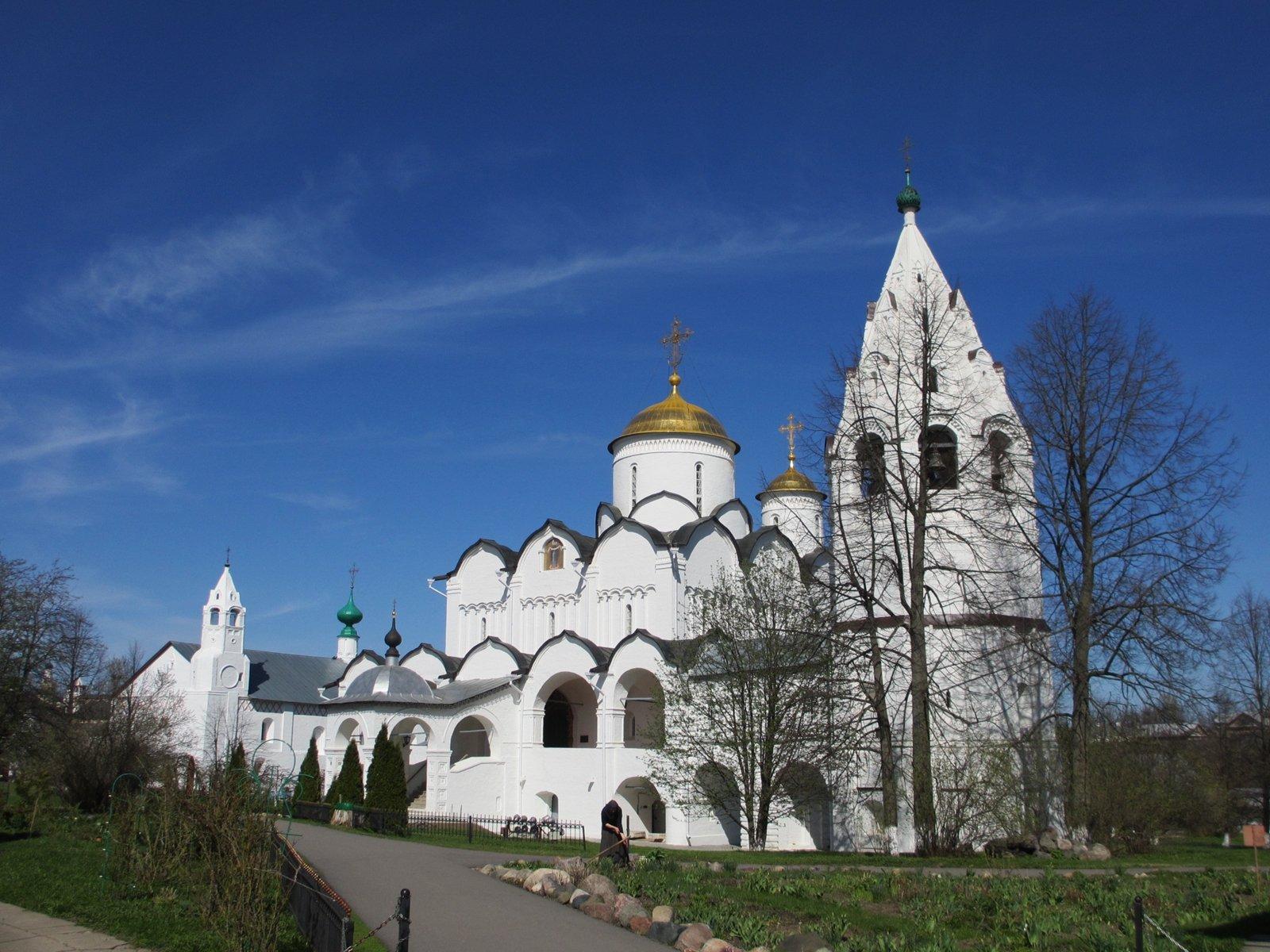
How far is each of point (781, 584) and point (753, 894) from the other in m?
10.9

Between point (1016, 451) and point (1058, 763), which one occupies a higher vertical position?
point (1016, 451)

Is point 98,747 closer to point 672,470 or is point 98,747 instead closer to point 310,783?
point 310,783

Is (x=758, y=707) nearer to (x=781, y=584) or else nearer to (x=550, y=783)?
(x=781, y=584)

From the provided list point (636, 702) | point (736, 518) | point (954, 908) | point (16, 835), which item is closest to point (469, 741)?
point (636, 702)

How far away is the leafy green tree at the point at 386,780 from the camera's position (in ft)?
81.2

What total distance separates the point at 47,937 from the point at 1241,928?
33.8 feet

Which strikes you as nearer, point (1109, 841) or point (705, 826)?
point (1109, 841)

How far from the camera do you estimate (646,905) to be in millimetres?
10398

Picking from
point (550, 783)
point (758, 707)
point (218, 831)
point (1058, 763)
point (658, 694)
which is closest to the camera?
point (218, 831)

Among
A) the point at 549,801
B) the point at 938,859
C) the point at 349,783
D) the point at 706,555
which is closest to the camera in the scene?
the point at 938,859

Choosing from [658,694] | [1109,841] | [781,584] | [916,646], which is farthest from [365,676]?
[1109,841]

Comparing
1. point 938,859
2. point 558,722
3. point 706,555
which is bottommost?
point 938,859

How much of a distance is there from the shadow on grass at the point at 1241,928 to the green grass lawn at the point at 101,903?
6964mm

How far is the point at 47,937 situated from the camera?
30.8 feet
